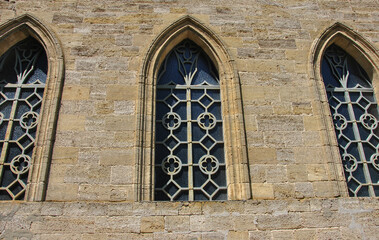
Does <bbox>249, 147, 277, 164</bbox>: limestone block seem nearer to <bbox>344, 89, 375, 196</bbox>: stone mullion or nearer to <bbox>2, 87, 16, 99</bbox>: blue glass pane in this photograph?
<bbox>344, 89, 375, 196</bbox>: stone mullion

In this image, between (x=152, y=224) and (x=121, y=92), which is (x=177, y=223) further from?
(x=121, y=92)

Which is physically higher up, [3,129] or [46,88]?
[46,88]

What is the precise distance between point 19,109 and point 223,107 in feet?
10.0

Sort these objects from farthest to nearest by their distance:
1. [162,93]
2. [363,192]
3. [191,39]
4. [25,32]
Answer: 1. [191,39]
2. [25,32]
3. [162,93]
4. [363,192]

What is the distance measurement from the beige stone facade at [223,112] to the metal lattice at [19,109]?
0.29m

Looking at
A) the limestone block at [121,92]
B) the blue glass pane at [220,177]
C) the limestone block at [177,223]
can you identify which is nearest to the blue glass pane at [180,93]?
the limestone block at [121,92]

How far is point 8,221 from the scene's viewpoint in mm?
4180

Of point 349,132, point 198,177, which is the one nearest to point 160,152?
point 198,177

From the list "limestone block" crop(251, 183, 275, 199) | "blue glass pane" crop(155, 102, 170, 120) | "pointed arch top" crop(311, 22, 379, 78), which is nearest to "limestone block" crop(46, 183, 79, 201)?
"blue glass pane" crop(155, 102, 170, 120)

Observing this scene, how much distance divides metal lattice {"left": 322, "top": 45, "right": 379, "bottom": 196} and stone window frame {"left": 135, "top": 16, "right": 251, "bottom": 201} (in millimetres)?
1631

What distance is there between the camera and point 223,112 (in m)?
5.14

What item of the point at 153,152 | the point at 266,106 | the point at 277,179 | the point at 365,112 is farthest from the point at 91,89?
the point at 365,112

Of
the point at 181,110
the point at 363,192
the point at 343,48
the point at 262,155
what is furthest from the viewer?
the point at 343,48

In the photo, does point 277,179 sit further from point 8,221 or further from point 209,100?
point 8,221
